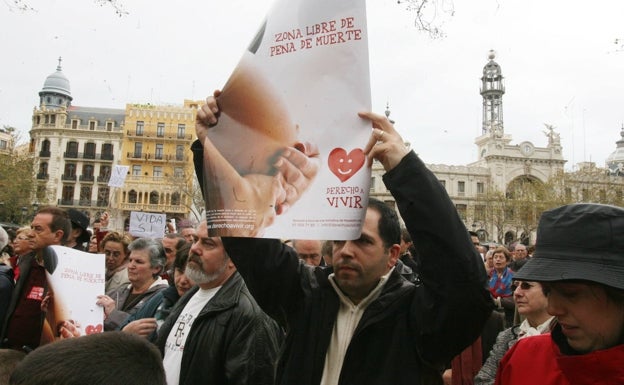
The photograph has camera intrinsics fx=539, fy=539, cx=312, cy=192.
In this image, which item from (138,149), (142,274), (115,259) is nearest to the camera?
(142,274)

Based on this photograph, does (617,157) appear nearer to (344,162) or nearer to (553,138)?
(553,138)

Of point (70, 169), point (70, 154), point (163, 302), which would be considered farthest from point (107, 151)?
point (163, 302)

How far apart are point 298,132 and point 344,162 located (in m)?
0.23

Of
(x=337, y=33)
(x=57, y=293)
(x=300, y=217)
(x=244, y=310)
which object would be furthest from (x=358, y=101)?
(x=57, y=293)

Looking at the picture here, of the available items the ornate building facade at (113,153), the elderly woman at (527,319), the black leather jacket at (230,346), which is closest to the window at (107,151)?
the ornate building facade at (113,153)

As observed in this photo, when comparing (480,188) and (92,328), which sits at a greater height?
(480,188)

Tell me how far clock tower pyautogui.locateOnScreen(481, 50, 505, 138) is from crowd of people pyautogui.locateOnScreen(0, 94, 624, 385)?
9628cm

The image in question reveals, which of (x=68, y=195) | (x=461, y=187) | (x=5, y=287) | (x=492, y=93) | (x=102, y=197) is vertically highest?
(x=492, y=93)

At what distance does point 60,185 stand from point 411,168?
64.6m

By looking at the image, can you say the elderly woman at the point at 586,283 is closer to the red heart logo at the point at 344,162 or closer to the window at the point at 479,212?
the red heart logo at the point at 344,162

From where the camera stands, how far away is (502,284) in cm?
710

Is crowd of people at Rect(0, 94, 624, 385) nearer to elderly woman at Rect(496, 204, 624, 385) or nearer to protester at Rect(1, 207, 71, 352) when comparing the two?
elderly woman at Rect(496, 204, 624, 385)

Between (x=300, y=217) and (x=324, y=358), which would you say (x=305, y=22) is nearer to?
(x=300, y=217)

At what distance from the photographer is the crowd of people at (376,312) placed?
1627 mm
